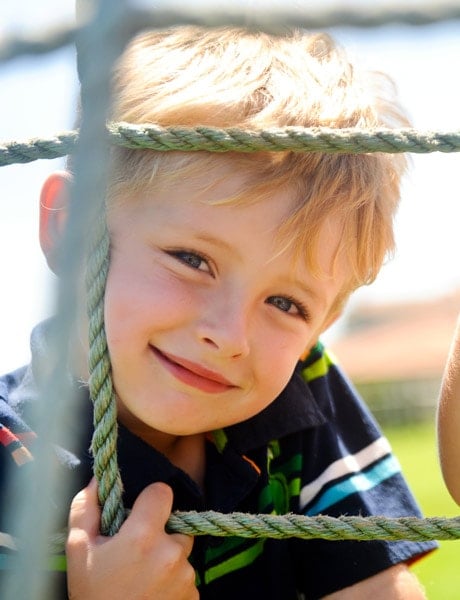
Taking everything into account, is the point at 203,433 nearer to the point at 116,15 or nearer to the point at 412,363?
the point at 116,15

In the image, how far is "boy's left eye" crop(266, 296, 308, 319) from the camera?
99cm

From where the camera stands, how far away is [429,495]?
19.9ft

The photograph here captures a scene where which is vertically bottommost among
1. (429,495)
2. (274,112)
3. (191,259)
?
(429,495)

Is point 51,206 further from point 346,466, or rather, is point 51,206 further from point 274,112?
point 346,466

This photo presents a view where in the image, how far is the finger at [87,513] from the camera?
85 cm

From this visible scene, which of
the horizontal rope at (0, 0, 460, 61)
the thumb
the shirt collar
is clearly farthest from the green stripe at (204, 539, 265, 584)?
the horizontal rope at (0, 0, 460, 61)

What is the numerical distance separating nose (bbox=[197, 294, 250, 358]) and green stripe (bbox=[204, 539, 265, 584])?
272 mm

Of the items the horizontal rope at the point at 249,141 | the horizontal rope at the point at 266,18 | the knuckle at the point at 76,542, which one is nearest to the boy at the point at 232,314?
the knuckle at the point at 76,542

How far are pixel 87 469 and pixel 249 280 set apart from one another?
0.81ft

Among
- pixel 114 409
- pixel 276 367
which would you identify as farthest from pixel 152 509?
pixel 276 367

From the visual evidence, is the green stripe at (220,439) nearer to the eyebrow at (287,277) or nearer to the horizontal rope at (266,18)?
the eyebrow at (287,277)

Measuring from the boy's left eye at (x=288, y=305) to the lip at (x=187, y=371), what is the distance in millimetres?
97

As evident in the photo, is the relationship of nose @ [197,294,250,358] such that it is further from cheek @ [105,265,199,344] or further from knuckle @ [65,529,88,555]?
knuckle @ [65,529,88,555]

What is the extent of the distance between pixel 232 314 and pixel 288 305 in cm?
10
